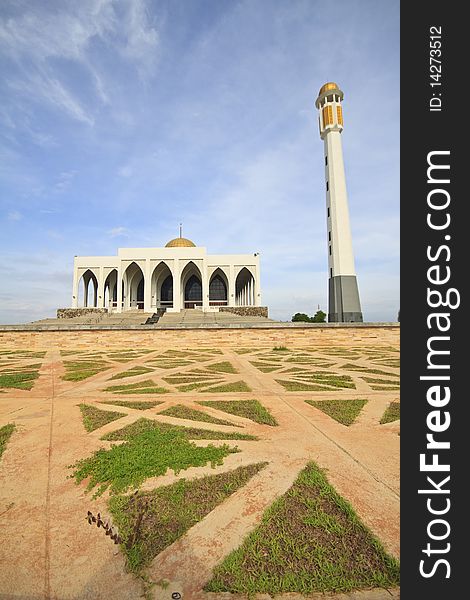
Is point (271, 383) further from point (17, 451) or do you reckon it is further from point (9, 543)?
point (9, 543)

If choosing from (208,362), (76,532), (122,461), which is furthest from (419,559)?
(208,362)

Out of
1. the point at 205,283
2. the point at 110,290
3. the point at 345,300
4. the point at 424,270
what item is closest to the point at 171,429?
the point at 424,270

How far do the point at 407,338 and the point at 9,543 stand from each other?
2221 millimetres

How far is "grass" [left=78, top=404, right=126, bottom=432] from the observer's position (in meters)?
3.44

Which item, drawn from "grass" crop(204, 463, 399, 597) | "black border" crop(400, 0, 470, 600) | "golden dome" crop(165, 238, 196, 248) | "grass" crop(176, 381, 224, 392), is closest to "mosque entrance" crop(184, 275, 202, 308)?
"golden dome" crop(165, 238, 196, 248)

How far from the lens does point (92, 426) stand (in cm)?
340

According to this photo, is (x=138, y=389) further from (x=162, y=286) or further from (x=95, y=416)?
(x=162, y=286)

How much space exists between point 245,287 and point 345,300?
20.1 meters

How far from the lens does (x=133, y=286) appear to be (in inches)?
1415

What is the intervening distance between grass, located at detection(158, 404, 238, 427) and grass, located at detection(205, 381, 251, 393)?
1.07 metres

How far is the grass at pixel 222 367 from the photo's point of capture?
6.97 metres

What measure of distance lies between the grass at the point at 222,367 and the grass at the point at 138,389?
1854mm

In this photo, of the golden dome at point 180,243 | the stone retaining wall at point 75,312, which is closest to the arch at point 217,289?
the golden dome at point 180,243

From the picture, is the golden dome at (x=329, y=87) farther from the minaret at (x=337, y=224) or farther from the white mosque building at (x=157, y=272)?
the white mosque building at (x=157, y=272)
